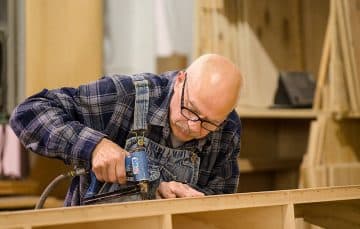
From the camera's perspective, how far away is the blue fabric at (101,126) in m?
1.44

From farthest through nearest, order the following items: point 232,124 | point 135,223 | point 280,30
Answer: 1. point 280,30
2. point 232,124
3. point 135,223

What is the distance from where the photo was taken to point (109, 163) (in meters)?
1.34

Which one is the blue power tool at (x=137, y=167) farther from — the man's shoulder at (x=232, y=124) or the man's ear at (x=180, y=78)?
the man's shoulder at (x=232, y=124)

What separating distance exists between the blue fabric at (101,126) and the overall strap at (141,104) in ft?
0.04

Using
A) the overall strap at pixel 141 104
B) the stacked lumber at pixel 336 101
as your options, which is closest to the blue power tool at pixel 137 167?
the overall strap at pixel 141 104

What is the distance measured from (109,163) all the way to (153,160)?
204 millimetres

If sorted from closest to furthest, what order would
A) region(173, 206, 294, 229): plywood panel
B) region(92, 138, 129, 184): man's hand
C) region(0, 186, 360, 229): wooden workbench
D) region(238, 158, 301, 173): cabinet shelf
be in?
region(0, 186, 360, 229): wooden workbench
region(173, 206, 294, 229): plywood panel
region(92, 138, 129, 184): man's hand
region(238, 158, 301, 173): cabinet shelf

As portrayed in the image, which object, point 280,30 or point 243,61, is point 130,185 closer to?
point 243,61

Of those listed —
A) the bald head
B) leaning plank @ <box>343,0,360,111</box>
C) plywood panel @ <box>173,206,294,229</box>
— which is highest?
leaning plank @ <box>343,0,360,111</box>

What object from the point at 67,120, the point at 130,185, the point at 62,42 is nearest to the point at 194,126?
the point at 130,185

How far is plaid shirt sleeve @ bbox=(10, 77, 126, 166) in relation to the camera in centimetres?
142

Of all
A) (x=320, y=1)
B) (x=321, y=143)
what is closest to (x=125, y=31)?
(x=320, y=1)

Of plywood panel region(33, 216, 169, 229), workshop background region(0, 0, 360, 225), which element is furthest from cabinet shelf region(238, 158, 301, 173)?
plywood panel region(33, 216, 169, 229)

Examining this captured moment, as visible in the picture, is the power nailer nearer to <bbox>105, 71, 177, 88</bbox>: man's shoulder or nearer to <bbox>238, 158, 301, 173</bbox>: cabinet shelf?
<bbox>105, 71, 177, 88</bbox>: man's shoulder
